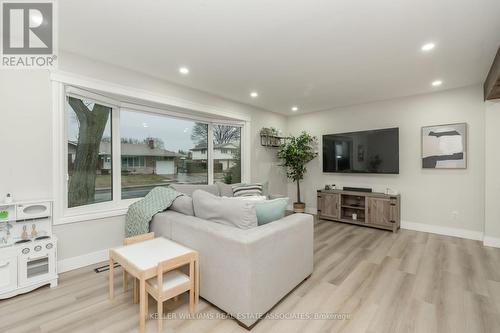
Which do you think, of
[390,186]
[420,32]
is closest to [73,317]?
[420,32]

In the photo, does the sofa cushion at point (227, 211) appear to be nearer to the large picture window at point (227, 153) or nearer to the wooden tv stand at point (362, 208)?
the large picture window at point (227, 153)

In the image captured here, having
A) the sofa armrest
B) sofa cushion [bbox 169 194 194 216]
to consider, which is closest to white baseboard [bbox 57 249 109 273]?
sofa cushion [bbox 169 194 194 216]

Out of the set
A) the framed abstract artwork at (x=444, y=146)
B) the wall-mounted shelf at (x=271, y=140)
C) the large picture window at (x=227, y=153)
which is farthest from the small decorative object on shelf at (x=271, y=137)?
the framed abstract artwork at (x=444, y=146)

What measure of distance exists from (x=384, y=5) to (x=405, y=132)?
312 centimetres

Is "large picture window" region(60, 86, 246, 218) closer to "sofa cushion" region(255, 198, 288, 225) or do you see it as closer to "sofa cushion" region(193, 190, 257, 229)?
"sofa cushion" region(193, 190, 257, 229)

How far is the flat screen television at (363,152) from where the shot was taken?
4.28 meters

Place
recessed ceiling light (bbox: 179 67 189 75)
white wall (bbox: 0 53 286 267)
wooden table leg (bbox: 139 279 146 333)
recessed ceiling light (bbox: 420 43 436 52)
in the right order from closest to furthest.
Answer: wooden table leg (bbox: 139 279 146 333)
white wall (bbox: 0 53 286 267)
recessed ceiling light (bbox: 420 43 436 52)
recessed ceiling light (bbox: 179 67 189 75)

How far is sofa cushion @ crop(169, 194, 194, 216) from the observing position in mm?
2518

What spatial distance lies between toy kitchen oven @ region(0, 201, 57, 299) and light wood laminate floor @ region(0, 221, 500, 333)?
0.12m

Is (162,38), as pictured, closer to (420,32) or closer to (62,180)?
(62,180)

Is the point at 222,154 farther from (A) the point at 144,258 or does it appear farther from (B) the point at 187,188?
(A) the point at 144,258

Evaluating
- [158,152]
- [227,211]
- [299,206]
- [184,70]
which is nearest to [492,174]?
[299,206]

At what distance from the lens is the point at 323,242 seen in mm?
3596

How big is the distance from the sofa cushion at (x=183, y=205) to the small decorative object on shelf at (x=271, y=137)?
2.88 meters
